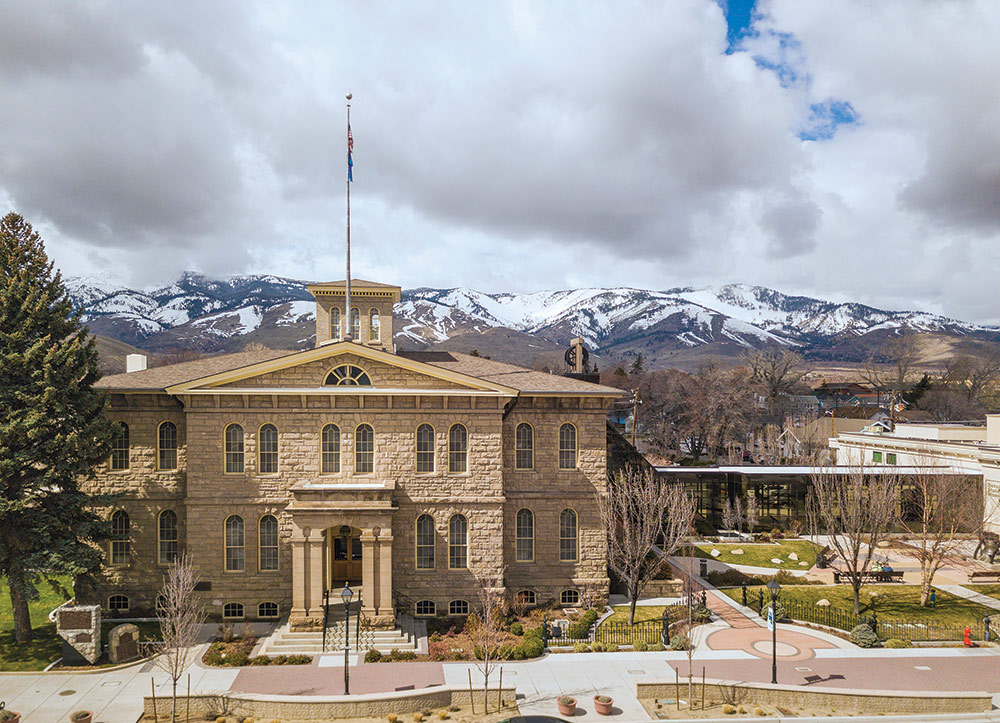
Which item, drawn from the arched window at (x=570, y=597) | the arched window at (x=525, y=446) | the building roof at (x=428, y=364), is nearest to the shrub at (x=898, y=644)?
the arched window at (x=570, y=597)

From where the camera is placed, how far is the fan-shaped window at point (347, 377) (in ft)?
89.8

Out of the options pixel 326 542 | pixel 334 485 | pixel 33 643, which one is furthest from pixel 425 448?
pixel 33 643

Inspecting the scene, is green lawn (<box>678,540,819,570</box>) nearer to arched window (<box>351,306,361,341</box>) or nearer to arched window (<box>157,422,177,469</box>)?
arched window (<box>351,306,361,341</box>)

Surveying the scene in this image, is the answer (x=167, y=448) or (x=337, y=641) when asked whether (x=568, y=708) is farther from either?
(x=167, y=448)

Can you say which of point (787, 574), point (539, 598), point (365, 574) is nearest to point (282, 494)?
point (365, 574)

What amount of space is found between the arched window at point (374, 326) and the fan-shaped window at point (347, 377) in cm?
664

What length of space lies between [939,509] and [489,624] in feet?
86.4

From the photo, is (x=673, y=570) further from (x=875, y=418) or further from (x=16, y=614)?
(x=875, y=418)

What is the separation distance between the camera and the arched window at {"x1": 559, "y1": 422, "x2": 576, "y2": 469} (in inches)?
1169

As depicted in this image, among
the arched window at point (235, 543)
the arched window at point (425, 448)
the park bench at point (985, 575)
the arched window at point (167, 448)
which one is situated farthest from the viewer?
the park bench at point (985, 575)

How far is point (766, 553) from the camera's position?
133ft

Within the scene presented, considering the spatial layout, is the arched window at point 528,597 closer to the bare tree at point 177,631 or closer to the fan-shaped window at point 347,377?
the fan-shaped window at point 347,377

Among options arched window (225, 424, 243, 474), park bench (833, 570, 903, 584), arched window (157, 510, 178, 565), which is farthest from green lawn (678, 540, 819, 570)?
arched window (157, 510, 178, 565)

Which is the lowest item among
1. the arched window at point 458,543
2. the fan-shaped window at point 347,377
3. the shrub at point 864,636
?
the shrub at point 864,636
